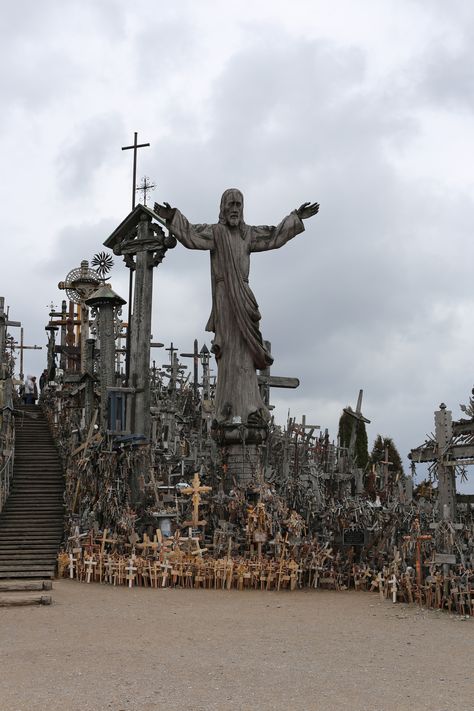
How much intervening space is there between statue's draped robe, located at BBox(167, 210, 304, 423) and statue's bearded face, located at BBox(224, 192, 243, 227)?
176 mm

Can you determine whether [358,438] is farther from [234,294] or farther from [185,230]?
[185,230]

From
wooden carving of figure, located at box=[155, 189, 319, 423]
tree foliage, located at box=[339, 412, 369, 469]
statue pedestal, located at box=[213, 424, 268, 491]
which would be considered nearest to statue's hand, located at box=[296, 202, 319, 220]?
wooden carving of figure, located at box=[155, 189, 319, 423]

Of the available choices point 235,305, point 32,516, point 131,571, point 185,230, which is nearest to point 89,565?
point 131,571

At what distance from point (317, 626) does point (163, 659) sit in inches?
104

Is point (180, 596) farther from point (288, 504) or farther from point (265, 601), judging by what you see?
point (288, 504)

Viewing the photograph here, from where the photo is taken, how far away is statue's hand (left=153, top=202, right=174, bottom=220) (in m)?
16.2

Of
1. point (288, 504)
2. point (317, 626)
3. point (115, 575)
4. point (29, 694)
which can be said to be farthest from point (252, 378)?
point (29, 694)

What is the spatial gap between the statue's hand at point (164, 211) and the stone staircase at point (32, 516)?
252 inches

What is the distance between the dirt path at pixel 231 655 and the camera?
645 cm

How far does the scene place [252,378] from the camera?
1661cm

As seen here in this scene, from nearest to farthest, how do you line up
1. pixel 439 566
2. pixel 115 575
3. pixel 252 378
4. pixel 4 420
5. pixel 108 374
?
1. pixel 439 566
2. pixel 115 575
3. pixel 252 378
4. pixel 108 374
5. pixel 4 420

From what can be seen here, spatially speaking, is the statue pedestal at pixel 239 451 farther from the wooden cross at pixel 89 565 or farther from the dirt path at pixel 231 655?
the dirt path at pixel 231 655

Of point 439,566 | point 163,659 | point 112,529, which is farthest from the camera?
point 112,529

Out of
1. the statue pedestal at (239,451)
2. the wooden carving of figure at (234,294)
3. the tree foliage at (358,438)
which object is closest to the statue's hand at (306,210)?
the wooden carving of figure at (234,294)
